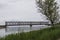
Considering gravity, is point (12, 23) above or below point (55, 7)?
below

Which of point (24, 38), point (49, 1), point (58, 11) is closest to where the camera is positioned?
point (24, 38)

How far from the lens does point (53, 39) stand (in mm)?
8039

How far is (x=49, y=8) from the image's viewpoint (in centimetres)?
3406

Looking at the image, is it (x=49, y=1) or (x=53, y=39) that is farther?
(x=49, y=1)

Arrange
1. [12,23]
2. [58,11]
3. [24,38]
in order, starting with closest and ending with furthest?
[24,38]
[58,11]
[12,23]

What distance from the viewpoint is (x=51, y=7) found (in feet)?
112

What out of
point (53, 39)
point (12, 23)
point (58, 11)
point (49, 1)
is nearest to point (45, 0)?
point (49, 1)

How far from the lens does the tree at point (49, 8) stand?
34147 mm

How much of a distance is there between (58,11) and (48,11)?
2975mm

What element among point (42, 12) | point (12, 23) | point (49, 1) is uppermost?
point (49, 1)

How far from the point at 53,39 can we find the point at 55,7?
2748 cm

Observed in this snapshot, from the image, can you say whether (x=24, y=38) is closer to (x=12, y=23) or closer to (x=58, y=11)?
(x=58, y=11)

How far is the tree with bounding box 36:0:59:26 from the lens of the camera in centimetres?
3415

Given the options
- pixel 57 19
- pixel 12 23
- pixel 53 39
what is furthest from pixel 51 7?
pixel 53 39
